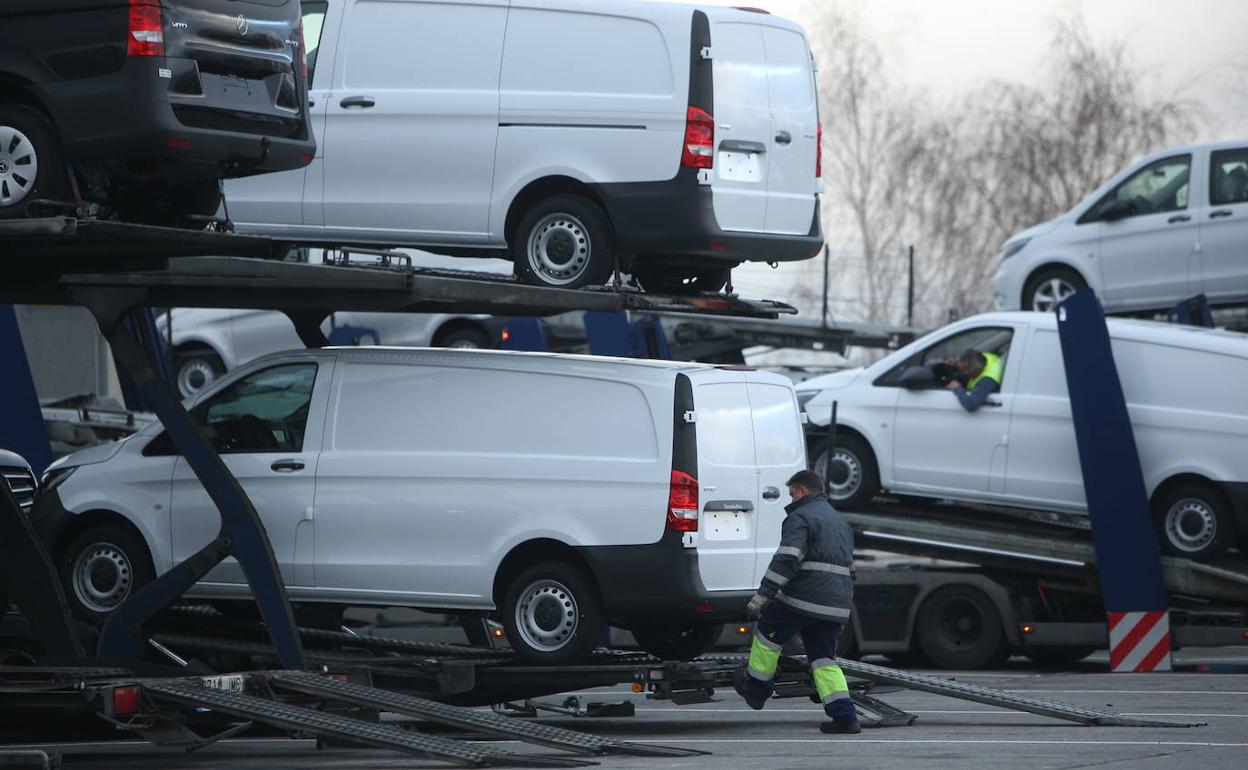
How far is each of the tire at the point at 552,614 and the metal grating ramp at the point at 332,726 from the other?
1218mm

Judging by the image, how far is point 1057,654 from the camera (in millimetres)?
16203

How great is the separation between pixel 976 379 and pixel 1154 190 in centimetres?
280

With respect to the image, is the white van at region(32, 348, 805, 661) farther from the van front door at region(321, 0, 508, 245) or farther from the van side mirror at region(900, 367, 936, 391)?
the van side mirror at region(900, 367, 936, 391)

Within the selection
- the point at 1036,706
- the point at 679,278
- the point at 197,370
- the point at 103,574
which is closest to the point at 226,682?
the point at 103,574

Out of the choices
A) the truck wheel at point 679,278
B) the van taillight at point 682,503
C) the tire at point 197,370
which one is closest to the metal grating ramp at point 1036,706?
the van taillight at point 682,503

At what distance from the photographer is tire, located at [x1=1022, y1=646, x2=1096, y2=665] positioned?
15403 mm

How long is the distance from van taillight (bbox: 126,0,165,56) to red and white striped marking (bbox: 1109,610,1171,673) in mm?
8510

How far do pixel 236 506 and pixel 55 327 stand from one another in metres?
16.0

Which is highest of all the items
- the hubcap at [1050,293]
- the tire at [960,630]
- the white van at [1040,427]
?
the hubcap at [1050,293]

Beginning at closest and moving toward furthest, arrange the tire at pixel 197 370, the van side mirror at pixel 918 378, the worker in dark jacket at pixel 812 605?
1. the worker in dark jacket at pixel 812 605
2. the van side mirror at pixel 918 378
3. the tire at pixel 197 370

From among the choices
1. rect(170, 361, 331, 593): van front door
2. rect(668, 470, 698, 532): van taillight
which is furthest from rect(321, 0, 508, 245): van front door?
rect(668, 470, 698, 532): van taillight

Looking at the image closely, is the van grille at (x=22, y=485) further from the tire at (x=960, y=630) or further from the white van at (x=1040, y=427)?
the tire at (x=960, y=630)

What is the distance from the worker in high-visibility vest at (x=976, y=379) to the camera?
47.3ft

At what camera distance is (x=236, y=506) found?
10.1 meters
